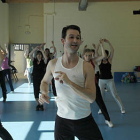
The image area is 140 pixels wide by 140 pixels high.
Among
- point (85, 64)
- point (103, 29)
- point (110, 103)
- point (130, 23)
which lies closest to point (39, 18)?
point (103, 29)

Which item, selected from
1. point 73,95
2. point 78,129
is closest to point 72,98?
point 73,95

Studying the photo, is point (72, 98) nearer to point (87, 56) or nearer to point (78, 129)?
point (78, 129)

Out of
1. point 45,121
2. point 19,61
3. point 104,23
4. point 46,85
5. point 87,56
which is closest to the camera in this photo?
point 46,85

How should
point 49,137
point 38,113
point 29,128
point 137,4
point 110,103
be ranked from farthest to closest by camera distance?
point 137,4 < point 110,103 < point 38,113 < point 29,128 < point 49,137

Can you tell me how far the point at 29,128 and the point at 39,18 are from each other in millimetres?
8604

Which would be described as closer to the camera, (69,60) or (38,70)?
(69,60)

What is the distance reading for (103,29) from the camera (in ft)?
33.0

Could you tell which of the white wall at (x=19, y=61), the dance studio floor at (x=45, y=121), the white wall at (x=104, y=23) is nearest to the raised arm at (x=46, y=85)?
the dance studio floor at (x=45, y=121)

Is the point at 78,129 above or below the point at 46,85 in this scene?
below

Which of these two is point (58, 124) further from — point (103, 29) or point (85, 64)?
point (103, 29)

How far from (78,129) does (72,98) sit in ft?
0.89

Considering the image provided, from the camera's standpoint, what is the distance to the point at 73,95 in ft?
4.52

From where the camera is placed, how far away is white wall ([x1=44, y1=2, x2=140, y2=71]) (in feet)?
32.8

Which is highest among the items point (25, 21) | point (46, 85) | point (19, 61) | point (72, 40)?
point (25, 21)
